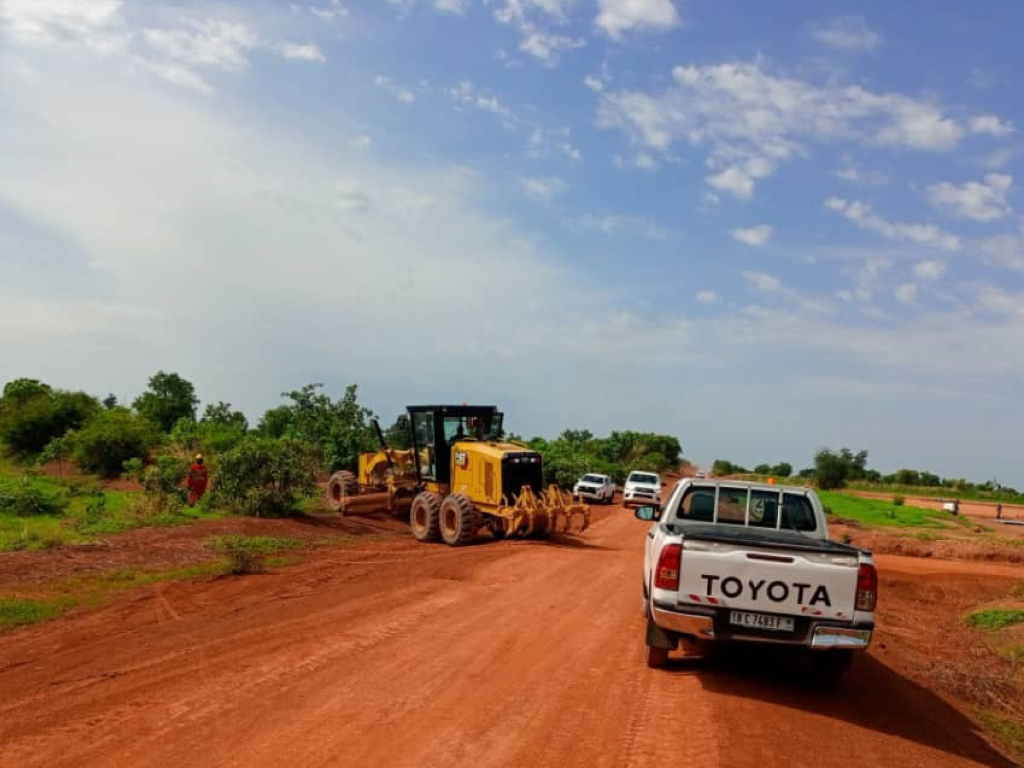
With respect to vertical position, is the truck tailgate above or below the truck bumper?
above

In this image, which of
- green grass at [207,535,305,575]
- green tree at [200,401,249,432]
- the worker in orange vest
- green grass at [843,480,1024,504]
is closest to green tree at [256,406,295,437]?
green tree at [200,401,249,432]

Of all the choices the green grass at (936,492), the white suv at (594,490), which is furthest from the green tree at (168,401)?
the green grass at (936,492)

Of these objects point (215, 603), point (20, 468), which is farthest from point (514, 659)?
point (20, 468)

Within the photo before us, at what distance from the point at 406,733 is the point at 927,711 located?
514 cm

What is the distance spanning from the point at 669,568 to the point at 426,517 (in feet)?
44.7

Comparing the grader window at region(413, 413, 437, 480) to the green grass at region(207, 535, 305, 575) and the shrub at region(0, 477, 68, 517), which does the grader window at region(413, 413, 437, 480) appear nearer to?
the green grass at region(207, 535, 305, 575)

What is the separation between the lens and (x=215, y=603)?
1154cm

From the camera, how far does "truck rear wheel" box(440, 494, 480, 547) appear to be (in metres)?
19.7

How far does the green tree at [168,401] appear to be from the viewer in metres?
59.8

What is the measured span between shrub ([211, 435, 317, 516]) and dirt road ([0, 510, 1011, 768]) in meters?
9.50

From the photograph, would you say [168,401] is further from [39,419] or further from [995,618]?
[995,618]

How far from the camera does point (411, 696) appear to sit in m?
7.37

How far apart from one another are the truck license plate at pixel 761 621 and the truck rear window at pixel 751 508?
228 centimetres

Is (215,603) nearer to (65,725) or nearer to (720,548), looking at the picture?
(65,725)
